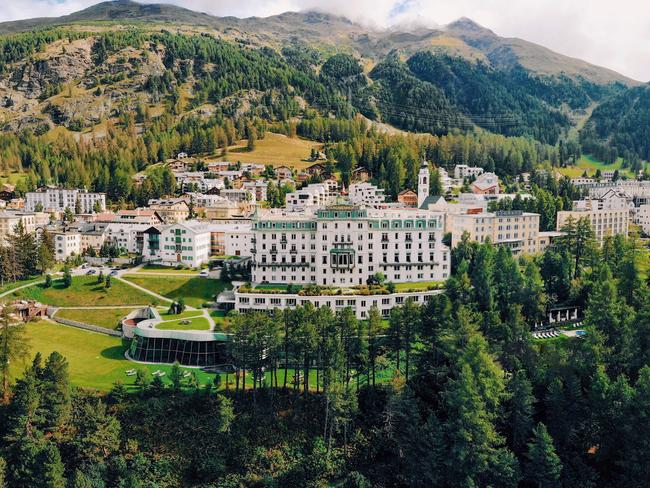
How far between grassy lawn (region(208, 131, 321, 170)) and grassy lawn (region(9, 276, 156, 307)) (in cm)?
7303

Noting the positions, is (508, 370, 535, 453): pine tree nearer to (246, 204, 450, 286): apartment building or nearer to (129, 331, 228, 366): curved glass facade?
(129, 331, 228, 366): curved glass facade

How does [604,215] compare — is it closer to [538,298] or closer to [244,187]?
[538,298]

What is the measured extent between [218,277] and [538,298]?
38.7 m

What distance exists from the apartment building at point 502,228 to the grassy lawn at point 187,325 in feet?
130

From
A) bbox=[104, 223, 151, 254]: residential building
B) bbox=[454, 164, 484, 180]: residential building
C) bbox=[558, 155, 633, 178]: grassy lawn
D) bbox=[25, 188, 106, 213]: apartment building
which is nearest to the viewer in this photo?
bbox=[104, 223, 151, 254]: residential building

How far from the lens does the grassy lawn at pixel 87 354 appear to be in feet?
175

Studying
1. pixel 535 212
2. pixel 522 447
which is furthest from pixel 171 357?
pixel 535 212

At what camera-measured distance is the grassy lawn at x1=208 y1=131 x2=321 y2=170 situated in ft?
482

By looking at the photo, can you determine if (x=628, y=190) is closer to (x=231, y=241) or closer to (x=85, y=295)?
(x=231, y=241)

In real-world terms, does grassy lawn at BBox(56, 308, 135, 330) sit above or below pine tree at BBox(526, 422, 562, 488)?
above

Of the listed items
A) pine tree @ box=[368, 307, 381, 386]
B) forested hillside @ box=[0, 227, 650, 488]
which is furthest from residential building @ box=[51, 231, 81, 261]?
pine tree @ box=[368, 307, 381, 386]

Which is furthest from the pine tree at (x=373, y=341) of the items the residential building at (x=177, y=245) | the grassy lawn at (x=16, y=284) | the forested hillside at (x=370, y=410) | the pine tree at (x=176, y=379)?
the grassy lawn at (x=16, y=284)

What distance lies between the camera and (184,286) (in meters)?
72.9

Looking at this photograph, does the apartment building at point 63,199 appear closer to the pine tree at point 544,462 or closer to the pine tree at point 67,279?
the pine tree at point 67,279
